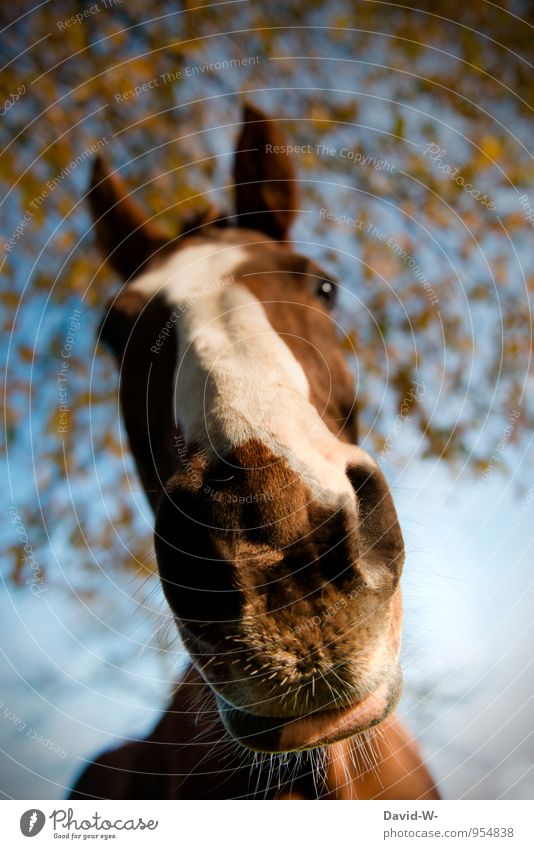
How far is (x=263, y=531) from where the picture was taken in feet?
2.03

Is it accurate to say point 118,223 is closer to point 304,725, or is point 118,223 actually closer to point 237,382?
point 237,382

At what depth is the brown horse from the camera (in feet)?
2.02

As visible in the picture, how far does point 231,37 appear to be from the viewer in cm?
137

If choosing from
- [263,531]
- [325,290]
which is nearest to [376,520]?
[263,531]

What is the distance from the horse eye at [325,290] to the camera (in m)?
1.12
